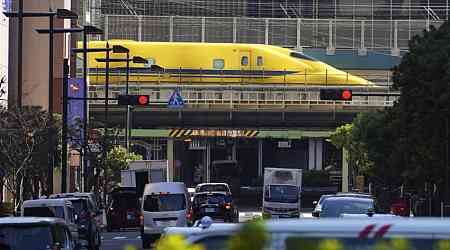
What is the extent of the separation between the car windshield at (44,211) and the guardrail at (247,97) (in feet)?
153

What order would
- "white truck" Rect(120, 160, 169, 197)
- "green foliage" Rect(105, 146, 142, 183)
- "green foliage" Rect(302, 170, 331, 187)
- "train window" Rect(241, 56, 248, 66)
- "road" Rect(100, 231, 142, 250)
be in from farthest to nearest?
1. "train window" Rect(241, 56, 248, 66)
2. "green foliage" Rect(302, 170, 331, 187)
3. "green foliage" Rect(105, 146, 142, 183)
4. "white truck" Rect(120, 160, 169, 197)
5. "road" Rect(100, 231, 142, 250)

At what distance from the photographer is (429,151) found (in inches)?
1532

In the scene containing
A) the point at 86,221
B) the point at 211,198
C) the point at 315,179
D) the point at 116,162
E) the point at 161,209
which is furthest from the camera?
the point at 315,179

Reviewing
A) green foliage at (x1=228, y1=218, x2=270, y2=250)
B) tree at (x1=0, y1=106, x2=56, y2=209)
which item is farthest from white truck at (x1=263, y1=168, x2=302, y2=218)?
green foliage at (x1=228, y1=218, x2=270, y2=250)

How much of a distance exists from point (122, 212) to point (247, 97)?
33.5m

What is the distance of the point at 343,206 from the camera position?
27.3 m

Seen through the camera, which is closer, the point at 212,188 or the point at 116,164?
the point at 212,188

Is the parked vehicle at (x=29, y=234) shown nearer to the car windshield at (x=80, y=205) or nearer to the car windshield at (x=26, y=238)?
Answer: the car windshield at (x=26, y=238)

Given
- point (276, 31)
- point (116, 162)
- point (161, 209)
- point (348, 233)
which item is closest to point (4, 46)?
point (116, 162)

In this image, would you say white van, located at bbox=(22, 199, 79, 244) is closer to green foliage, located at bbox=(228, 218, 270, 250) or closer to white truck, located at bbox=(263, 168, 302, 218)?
green foliage, located at bbox=(228, 218, 270, 250)

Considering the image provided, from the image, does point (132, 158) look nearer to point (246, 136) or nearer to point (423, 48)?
point (246, 136)

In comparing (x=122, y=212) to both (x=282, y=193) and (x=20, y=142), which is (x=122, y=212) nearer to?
(x=20, y=142)

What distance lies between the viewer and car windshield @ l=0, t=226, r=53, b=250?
17.7 meters

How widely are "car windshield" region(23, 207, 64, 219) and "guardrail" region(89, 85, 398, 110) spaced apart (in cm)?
4671
